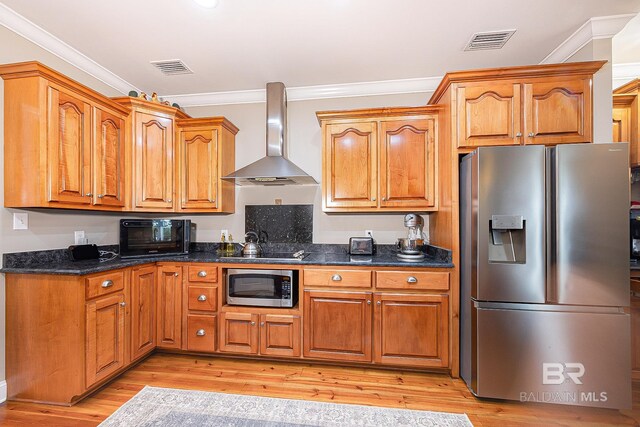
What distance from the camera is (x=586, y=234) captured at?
1806mm

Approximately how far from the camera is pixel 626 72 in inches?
106

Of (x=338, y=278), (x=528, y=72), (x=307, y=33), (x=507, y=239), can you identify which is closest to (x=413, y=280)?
(x=338, y=278)

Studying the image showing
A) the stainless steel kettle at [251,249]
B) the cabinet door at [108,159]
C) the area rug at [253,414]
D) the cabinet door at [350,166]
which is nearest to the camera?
the area rug at [253,414]

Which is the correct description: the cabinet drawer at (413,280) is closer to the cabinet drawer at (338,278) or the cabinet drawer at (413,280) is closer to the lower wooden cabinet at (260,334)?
the cabinet drawer at (338,278)

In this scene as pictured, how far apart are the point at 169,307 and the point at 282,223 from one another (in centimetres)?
133

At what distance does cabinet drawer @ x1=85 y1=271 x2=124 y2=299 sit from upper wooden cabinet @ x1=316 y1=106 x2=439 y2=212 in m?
1.79

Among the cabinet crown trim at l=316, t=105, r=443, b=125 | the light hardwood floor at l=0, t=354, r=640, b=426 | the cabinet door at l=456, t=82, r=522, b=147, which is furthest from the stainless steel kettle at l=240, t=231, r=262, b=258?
the cabinet door at l=456, t=82, r=522, b=147

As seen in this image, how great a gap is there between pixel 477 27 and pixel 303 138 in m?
1.79

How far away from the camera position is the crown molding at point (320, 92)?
9.62 ft

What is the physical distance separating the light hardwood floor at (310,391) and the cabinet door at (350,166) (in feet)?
4.86

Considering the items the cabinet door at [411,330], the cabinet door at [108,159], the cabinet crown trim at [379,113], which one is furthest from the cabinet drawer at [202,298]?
the cabinet crown trim at [379,113]

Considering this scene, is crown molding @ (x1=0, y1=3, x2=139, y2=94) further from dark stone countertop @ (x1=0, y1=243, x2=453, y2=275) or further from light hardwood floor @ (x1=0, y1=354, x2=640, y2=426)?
light hardwood floor @ (x1=0, y1=354, x2=640, y2=426)

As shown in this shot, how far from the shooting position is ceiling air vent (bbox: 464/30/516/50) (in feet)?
7.22

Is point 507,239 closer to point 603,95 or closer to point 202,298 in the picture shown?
point 603,95
